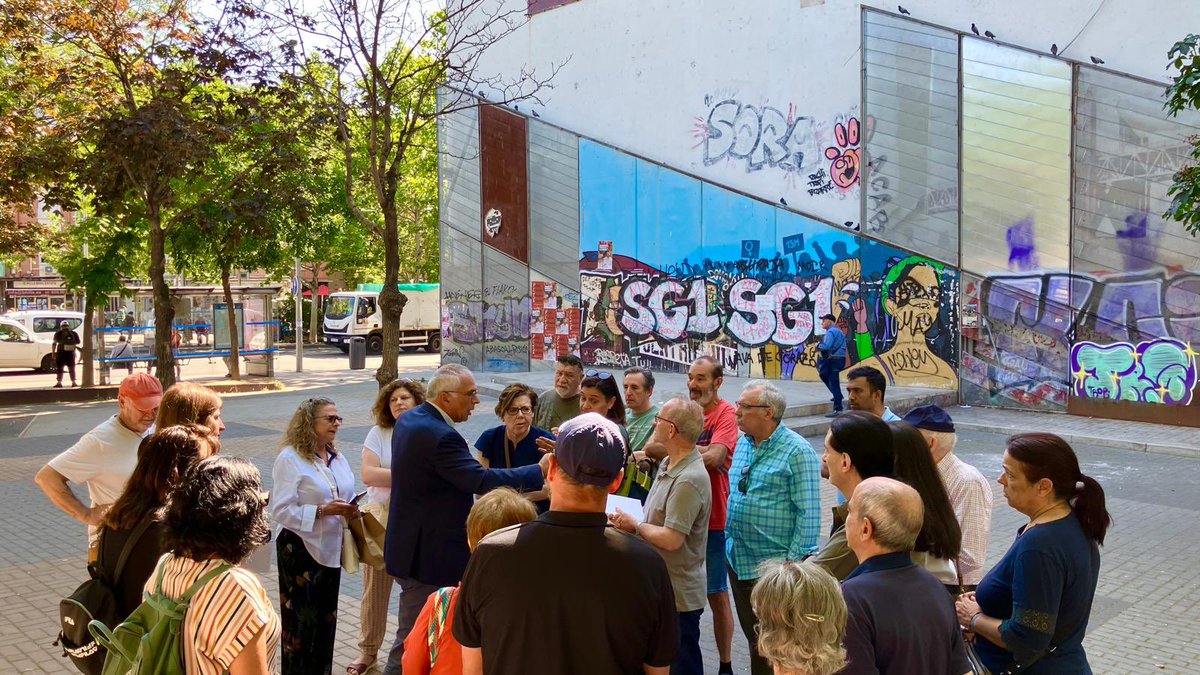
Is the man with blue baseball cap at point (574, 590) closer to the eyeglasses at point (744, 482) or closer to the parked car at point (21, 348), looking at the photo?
the eyeglasses at point (744, 482)

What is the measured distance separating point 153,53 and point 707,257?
1155cm

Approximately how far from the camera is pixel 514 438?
5371 mm

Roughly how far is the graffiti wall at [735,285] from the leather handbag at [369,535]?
551 inches

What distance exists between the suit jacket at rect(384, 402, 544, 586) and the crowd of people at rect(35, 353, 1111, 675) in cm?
1

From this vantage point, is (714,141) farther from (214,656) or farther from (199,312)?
(214,656)

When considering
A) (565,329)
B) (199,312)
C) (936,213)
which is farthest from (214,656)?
(199,312)

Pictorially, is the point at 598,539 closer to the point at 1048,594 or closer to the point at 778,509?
the point at 1048,594

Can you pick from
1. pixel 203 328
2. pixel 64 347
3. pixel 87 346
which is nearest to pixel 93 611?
pixel 87 346

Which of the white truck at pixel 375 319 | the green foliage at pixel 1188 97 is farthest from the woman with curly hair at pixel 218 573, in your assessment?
the white truck at pixel 375 319

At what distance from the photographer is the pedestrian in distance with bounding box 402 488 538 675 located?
9.83 ft

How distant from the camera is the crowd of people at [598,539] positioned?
8.50 feet

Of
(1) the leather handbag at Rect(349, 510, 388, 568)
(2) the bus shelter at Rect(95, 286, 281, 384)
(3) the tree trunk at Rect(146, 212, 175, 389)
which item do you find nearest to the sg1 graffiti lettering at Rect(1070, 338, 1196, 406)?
(1) the leather handbag at Rect(349, 510, 388, 568)

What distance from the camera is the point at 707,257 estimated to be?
20.9m

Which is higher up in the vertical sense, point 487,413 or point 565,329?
point 565,329
